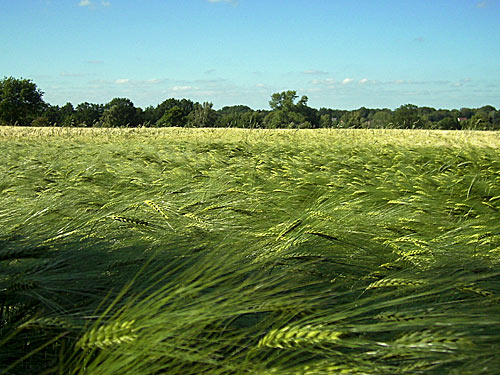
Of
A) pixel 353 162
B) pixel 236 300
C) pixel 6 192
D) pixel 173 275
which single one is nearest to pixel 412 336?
pixel 236 300

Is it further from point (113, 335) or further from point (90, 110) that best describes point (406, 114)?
point (90, 110)

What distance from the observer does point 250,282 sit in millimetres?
1026

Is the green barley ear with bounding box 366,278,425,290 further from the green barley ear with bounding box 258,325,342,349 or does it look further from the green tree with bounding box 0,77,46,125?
the green tree with bounding box 0,77,46,125

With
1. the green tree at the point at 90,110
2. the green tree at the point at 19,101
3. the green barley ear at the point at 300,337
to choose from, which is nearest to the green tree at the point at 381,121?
the green barley ear at the point at 300,337

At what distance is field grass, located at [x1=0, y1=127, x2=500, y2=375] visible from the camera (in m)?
0.85

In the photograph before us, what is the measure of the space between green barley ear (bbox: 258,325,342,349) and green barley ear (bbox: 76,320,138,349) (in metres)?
0.25

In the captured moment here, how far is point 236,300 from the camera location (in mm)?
979

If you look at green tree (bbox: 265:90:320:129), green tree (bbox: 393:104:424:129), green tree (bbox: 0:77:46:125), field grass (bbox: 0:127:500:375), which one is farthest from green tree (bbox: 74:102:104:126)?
field grass (bbox: 0:127:500:375)

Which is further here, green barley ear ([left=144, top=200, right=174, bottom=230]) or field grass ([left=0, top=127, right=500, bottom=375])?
green barley ear ([left=144, top=200, right=174, bottom=230])

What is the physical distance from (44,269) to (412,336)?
2.80 ft

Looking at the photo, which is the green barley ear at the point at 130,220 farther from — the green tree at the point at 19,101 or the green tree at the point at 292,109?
the green tree at the point at 19,101

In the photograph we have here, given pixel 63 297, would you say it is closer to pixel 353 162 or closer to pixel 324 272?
pixel 324 272

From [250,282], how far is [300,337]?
223 millimetres

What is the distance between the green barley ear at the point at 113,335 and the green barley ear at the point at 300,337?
246mm
